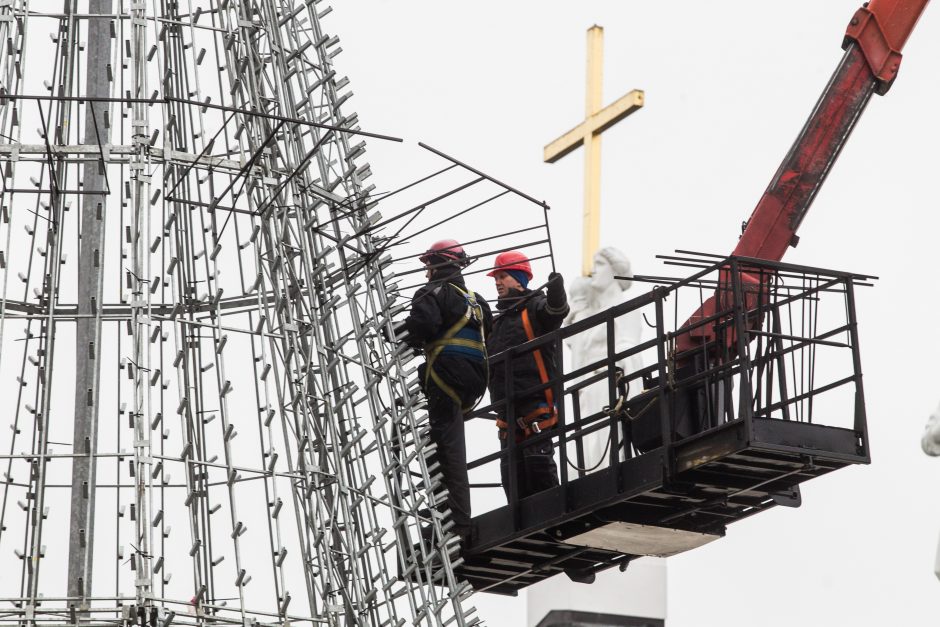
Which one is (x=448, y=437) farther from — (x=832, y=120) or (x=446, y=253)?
(x=832, y=120)

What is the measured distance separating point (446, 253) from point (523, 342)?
1468mm

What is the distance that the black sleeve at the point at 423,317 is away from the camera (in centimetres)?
2030

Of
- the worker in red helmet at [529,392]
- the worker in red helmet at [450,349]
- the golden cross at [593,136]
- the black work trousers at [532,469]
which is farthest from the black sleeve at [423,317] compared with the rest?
the golden cross at [593,136]

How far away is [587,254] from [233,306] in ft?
17.5

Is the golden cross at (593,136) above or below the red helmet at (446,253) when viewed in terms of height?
above

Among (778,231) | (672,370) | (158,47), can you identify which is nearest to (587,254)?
(778,231)

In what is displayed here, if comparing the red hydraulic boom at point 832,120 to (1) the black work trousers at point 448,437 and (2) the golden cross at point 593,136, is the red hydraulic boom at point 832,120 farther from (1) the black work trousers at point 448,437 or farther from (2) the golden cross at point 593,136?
(1) the black work trousers at point 448,437

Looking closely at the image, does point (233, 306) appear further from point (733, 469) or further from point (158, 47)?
point (733, 469)

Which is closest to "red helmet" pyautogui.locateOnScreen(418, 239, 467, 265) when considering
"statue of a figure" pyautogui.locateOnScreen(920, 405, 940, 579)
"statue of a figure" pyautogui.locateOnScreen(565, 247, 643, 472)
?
"statue of a figure" pyautogui.locateOnScreen(565, 247, 643, 472)

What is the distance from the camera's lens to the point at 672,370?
20.1m

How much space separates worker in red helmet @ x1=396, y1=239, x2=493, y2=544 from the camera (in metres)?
20.4

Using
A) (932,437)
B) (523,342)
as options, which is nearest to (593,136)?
(523,342)

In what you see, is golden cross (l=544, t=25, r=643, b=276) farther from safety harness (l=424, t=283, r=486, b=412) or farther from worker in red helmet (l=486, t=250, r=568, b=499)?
safety harness (l=424, t=283, r=486, b=412)

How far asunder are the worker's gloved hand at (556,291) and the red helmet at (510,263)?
2.88ft
